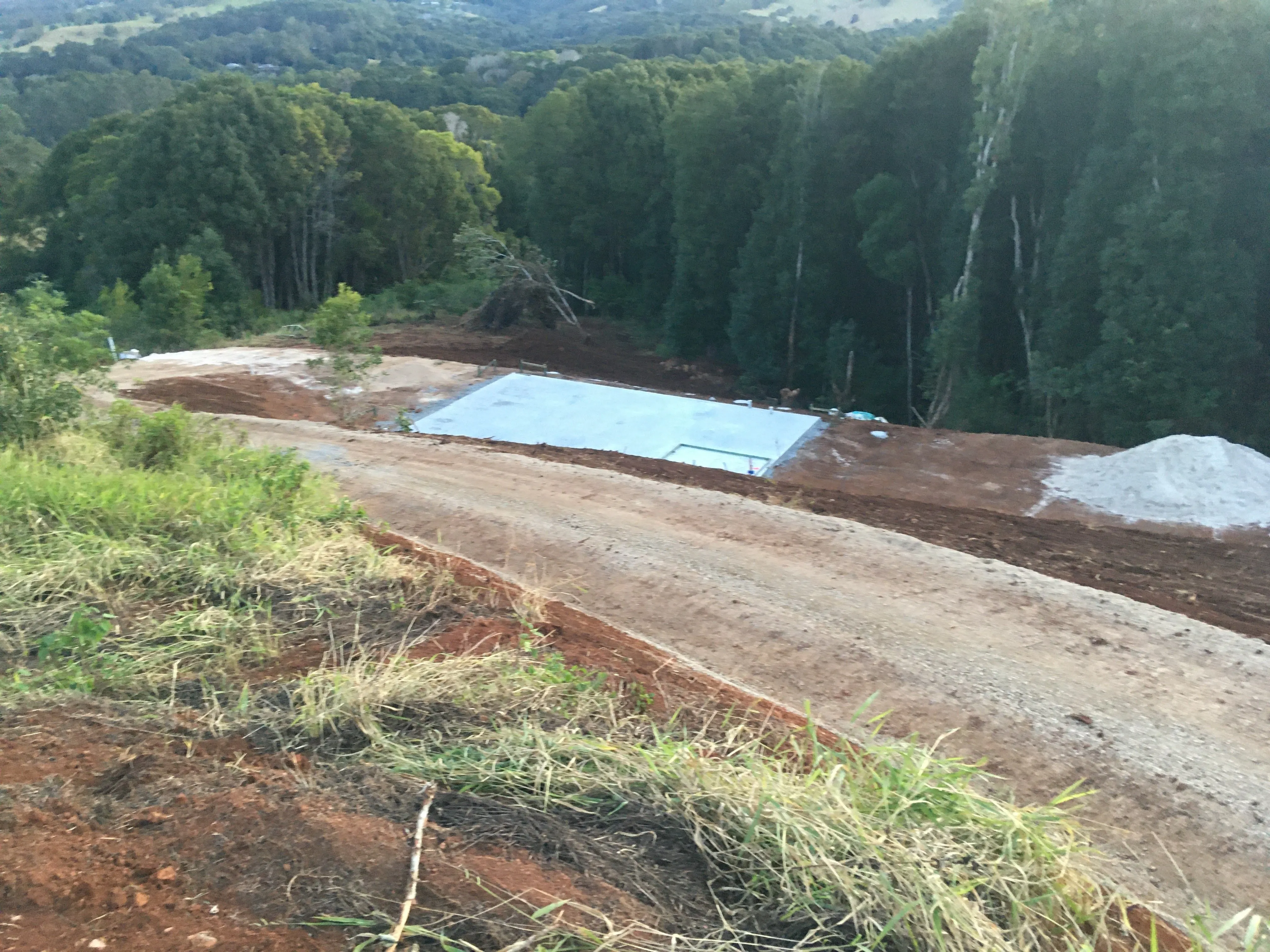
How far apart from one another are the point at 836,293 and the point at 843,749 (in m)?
25.6

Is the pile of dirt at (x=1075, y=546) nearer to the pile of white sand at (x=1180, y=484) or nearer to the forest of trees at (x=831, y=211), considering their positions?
the pile of white sand at (x=1180, y=484)

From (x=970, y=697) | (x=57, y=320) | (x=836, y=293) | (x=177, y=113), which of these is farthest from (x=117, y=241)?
(x=970, y=697)

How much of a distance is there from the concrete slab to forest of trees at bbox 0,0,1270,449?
8137 millimetres

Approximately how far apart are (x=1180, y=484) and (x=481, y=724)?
10.9 meters

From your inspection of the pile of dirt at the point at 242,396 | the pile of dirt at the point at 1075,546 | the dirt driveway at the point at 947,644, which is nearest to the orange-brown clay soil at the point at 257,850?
the dirt driveway at the point at 947,644

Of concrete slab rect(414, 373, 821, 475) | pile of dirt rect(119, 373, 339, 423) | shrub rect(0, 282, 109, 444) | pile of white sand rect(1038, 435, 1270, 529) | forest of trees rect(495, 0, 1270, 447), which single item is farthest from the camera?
forest of trees rect(495, 0, 1270, 447)

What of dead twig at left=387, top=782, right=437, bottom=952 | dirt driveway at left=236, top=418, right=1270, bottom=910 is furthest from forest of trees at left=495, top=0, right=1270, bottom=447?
dead twig at left=387, top=782, right=437, bottom=952

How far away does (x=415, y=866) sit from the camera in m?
3.00

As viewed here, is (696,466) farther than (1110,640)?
Yes

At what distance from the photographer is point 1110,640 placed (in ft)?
21.9

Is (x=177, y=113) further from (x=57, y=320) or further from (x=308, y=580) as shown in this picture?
(x=308, y=580)

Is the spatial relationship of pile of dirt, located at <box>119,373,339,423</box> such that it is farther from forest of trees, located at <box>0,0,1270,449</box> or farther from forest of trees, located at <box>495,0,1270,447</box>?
forest of trees, located at <box>495,0,1270,447</box>

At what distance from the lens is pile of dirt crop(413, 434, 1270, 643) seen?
802 cm

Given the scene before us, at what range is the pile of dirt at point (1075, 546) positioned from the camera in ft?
26.3
